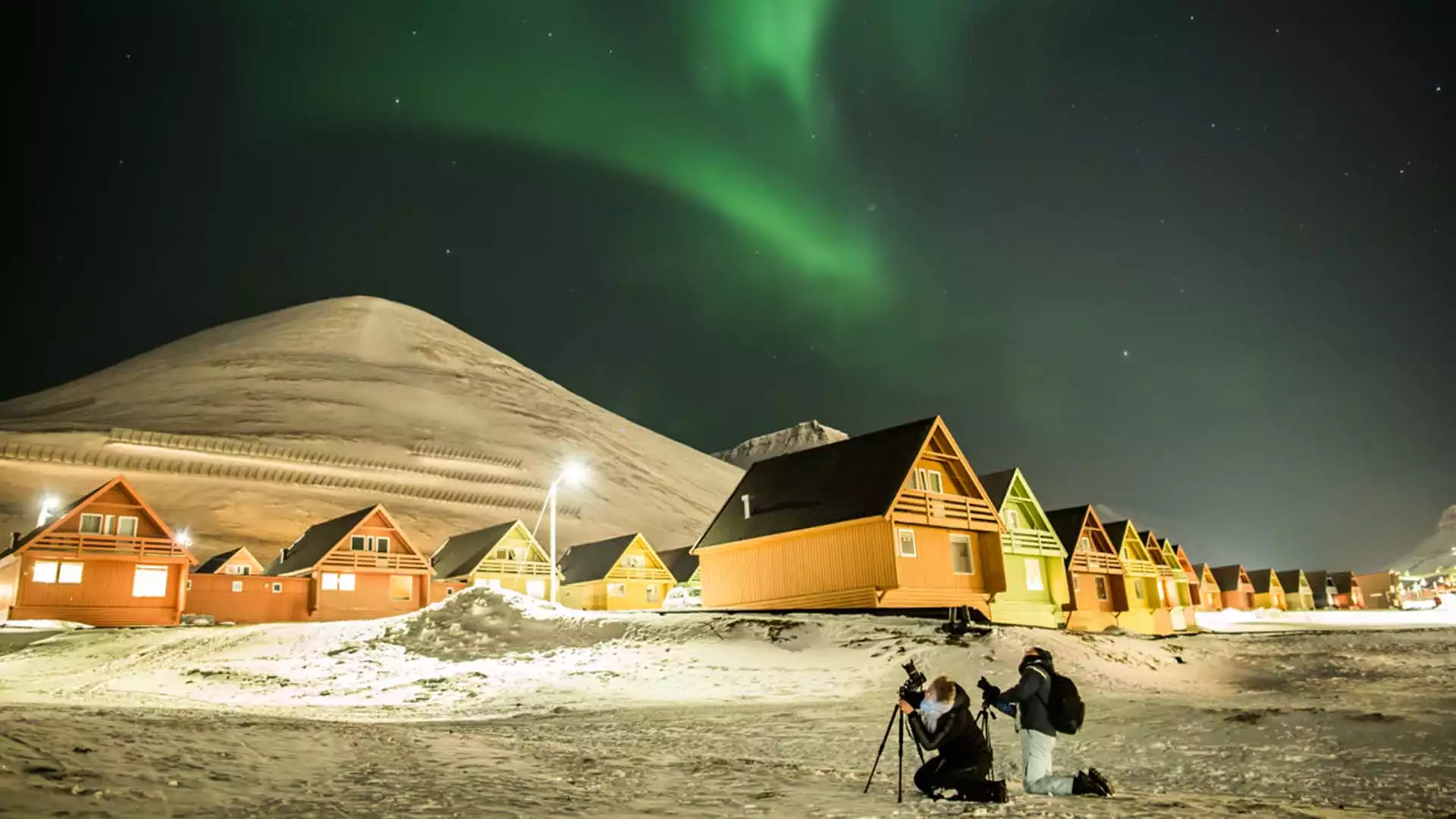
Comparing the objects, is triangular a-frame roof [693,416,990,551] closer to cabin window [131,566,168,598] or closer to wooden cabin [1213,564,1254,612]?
cabin window [131,566,168,598]

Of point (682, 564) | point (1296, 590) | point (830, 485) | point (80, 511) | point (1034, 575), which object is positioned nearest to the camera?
point (830, 485)

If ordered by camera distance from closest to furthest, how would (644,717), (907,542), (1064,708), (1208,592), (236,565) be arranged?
1. (1064,708)
2. (644,717)
3. (907,542)
4. (236,565)
5. (1208,592)

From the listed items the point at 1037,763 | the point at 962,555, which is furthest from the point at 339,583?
the point at 1037,763

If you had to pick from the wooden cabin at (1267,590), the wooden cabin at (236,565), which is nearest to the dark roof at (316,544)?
the wooden cabin at (236,565)

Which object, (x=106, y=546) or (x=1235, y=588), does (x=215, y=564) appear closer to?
(x=106, y=546)

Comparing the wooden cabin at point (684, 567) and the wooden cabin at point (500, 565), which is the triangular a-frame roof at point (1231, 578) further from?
the wooden cabin at point (500, 565)

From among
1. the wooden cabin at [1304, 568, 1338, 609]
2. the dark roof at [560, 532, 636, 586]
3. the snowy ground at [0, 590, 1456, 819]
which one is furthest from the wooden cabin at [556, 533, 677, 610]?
the wooden cabin at [1304, 568, 1338, 609]

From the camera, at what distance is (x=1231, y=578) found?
9894 centimetres

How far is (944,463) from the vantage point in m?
41.0

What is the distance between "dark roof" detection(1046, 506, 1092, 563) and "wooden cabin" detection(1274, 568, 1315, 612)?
225 feet

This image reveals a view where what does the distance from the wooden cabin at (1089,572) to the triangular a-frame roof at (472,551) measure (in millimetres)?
38525

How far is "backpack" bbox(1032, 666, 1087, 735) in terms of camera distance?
9.41 metres

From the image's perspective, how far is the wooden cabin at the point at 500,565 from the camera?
66.2m

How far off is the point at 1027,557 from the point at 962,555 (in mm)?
8622
